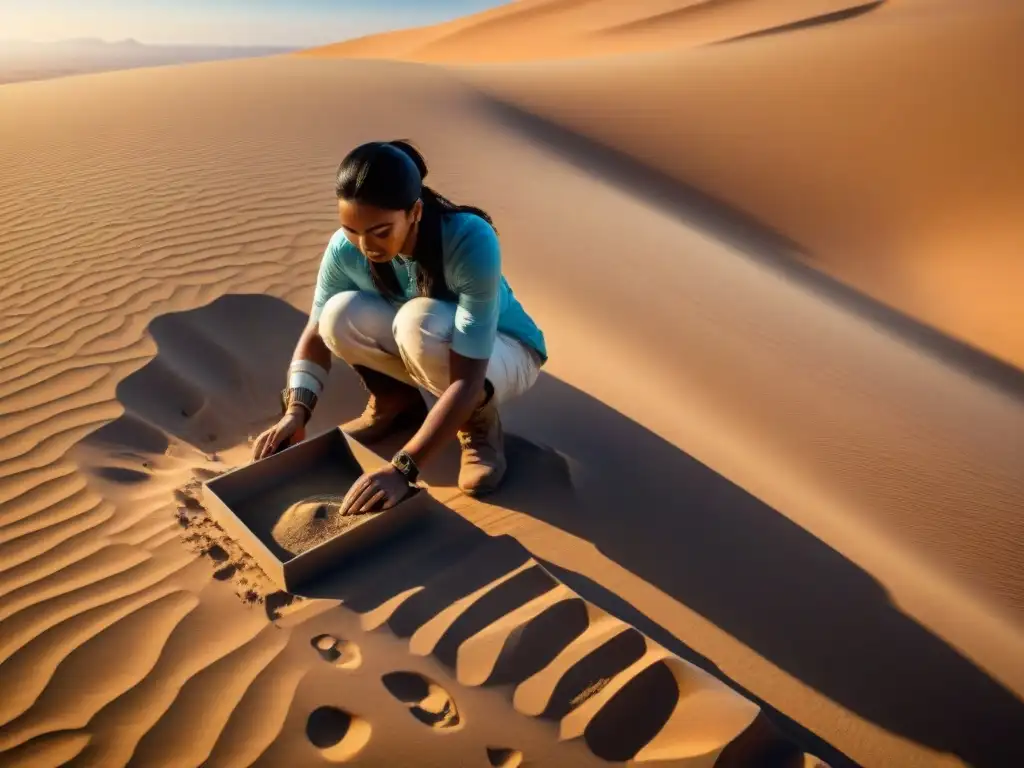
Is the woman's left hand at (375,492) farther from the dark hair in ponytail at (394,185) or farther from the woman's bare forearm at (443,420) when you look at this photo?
the dark hair in ponytail at (394,185)

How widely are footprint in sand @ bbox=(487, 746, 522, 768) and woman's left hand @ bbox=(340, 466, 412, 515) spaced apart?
2.63ft

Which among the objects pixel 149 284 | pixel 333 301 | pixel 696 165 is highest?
pixel 333 301

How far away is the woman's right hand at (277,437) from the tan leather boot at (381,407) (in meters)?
0.46

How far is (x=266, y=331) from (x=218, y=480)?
5.97ft

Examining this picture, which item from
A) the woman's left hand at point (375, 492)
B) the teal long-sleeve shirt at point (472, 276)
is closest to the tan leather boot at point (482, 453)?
the teal long-sleeve shirt at point (472, 276)

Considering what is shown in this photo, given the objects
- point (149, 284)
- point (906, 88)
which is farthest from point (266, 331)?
point (906, 88)

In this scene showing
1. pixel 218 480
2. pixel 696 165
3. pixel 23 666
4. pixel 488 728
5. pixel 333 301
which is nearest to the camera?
pixel 488 728

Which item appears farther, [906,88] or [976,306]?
[906,88]

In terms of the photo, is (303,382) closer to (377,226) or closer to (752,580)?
(377,226)

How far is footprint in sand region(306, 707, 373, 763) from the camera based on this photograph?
1.83 m

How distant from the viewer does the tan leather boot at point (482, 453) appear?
2875mm

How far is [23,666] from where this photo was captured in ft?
6.67

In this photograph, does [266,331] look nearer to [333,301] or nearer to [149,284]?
[149,284]

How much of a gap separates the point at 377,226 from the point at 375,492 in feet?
2.74
